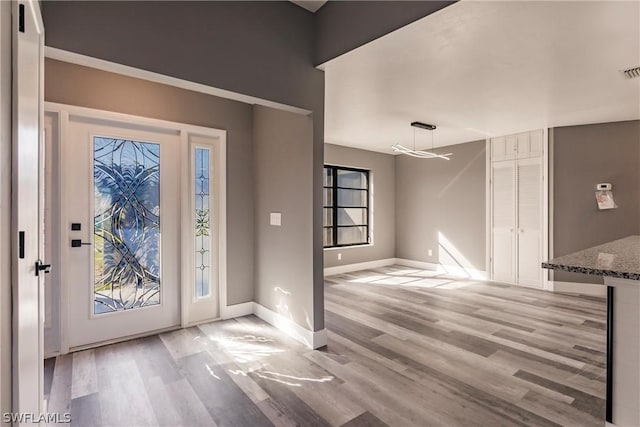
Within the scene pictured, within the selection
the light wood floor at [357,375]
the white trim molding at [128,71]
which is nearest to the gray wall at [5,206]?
the white trim molding at [128,71]

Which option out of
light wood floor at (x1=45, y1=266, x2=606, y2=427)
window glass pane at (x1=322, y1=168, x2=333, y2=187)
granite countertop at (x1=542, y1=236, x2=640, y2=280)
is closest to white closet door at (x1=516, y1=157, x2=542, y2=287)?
light wood floor at (x1=45, y1=266, x2=606, y2=427)

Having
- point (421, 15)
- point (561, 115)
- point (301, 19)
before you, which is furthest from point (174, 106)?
point (561, 115)

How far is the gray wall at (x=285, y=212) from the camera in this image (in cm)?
298

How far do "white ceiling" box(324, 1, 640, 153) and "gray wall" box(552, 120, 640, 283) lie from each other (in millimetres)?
245

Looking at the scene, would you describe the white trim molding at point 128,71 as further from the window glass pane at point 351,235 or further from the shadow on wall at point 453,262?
the shadow on wall at point 453,262

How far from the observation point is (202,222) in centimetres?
353

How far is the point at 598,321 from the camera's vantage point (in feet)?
11.9

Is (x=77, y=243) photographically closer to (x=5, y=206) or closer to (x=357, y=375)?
(x=5, y=206)

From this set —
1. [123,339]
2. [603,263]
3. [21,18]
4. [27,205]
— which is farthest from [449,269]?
[21,18]

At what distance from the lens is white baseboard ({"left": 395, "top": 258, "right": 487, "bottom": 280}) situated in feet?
19.5

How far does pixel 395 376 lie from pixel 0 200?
8.17ft

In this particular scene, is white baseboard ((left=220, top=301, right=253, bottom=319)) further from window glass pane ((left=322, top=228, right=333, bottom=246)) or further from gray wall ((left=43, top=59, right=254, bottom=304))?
window glass pane ((left=322, top=228, right=333, bottom=246))

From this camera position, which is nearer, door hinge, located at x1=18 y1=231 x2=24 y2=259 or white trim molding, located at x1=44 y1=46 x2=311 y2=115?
door hinge, located at x1=18 y1=231 x2=24 y2=259

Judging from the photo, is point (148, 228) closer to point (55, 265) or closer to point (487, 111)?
point (55, 265)
